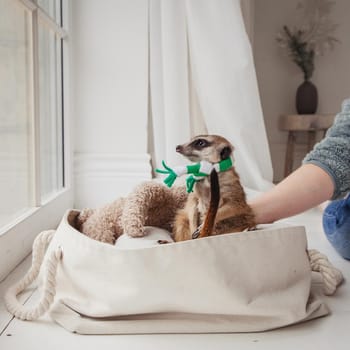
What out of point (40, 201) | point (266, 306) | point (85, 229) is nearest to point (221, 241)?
point (266, 306)

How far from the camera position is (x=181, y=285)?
441mm

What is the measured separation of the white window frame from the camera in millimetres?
649

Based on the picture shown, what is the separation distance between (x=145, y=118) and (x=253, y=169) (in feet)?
1.00

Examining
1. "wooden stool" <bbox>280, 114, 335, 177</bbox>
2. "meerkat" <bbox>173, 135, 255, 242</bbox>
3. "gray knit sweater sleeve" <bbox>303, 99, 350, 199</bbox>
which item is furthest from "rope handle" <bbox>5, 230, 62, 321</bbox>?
"wooden stool" <bbox>280, 114, 335, 177</bbox>

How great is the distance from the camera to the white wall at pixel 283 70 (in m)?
2.69

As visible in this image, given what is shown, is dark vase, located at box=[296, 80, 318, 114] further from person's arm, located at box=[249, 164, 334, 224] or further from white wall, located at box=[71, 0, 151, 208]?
person's arm, located at box=[249, 164, 334, 224]

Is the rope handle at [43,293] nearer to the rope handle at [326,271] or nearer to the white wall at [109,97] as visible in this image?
the rope handle at [326,271]

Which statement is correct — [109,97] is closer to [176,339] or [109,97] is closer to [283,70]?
[176,339]

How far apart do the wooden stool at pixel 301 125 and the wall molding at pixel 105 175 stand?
155 centimetres

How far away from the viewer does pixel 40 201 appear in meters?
0.82

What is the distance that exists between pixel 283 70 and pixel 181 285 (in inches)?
97.9

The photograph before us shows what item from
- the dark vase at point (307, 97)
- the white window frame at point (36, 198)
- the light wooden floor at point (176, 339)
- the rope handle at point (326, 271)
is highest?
the dark vase at point (307, 97)

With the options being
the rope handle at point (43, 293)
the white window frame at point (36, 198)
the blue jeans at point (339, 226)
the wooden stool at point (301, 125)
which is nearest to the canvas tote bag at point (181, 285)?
the rope handle at point (43, 293)

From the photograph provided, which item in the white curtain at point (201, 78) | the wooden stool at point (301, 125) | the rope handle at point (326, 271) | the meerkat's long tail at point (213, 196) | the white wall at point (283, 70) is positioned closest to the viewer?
the meerkat's long tail at point (213, 196)
